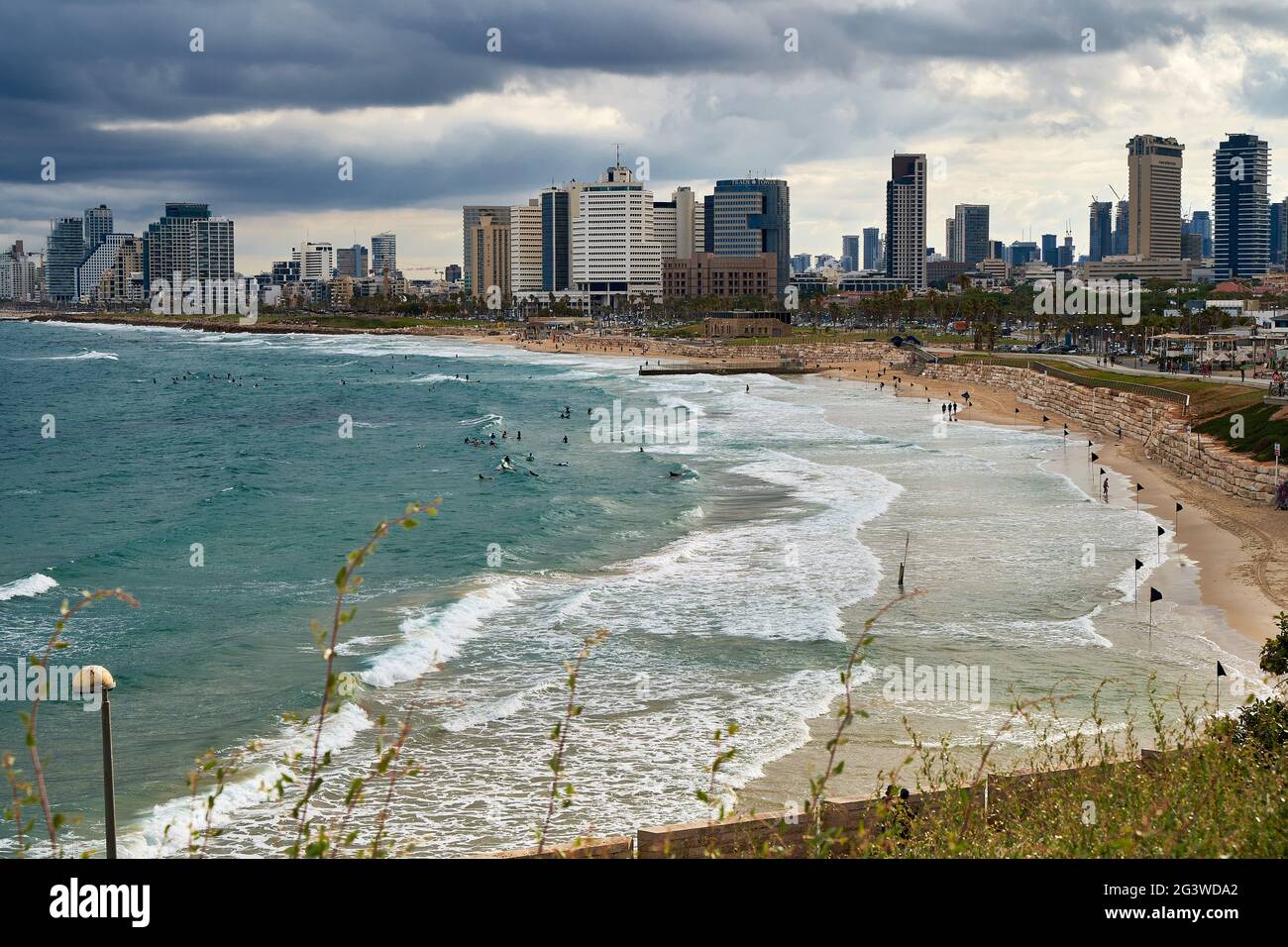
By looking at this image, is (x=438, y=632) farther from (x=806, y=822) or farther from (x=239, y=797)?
(x=806, y=822)

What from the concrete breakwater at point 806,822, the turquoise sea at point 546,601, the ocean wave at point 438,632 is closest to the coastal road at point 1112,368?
the turquoise sea at point 546,601

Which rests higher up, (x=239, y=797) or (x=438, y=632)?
(x=438, y=632)

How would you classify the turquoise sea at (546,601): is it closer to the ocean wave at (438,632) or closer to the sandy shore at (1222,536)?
the ocean wave at (438,632)

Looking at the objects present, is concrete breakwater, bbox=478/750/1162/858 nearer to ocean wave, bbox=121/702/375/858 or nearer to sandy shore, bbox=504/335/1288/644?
ocean wave, bbox=121/702/375/858

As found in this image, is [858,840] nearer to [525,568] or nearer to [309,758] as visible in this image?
[309,758]

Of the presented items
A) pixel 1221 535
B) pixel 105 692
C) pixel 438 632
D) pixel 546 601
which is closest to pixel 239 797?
pixel 438 632

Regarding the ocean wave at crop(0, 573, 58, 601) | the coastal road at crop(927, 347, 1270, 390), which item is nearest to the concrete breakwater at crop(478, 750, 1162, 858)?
the ocean wave at crop(0, 573, 58, 601)
